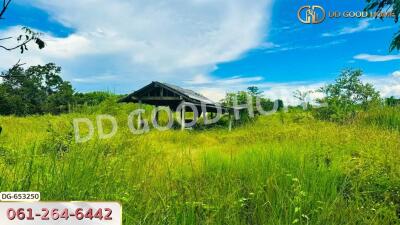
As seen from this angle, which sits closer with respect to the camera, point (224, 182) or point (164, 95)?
point (224, 182)

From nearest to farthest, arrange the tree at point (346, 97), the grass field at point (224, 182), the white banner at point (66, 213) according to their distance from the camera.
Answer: the white banner at point (66, 213) → the grass field at point (224, 182) → the tree at point (346, 97)

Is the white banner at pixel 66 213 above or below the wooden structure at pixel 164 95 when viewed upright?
below

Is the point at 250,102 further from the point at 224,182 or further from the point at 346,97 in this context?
the point at 224,182

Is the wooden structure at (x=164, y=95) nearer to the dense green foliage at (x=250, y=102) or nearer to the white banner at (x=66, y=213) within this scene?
the dense green foliage at (x=250, y=102)

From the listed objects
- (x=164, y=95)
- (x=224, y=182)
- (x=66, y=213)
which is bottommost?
(x=224, y=182)

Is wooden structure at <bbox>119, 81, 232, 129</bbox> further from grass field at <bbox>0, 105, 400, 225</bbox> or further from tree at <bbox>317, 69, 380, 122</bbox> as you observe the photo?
grass field at <bbox>0, 105, 400, 225</bbox>

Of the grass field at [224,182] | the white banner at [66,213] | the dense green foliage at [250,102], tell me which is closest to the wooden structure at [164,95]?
the dense green foliage at [250,102]

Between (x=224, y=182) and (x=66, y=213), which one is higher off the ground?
(x=66, y=213)

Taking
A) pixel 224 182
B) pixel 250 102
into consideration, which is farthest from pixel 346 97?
pixel 224 182

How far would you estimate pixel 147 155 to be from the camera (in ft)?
23.2

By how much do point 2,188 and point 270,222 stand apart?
2.41 meters

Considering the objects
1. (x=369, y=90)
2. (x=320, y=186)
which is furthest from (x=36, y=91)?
(x=369, y=90)

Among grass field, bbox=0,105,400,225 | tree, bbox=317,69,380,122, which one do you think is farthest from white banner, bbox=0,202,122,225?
tree, bbox=317,69,380,122

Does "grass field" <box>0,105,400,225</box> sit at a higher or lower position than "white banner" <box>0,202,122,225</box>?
lower
